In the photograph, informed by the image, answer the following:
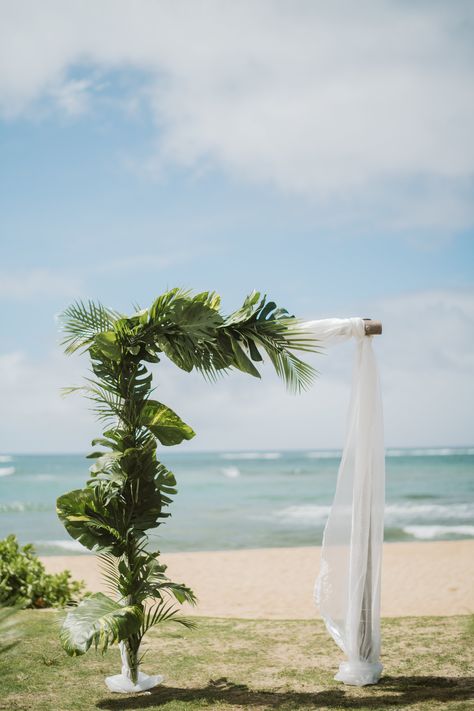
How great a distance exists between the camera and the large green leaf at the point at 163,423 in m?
5.09

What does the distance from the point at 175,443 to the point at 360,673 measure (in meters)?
2.03

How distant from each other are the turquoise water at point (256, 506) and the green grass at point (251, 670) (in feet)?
33.7

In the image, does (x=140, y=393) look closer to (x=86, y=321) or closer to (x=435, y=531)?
(x=86, y=321)

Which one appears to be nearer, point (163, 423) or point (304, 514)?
point (163, 423)

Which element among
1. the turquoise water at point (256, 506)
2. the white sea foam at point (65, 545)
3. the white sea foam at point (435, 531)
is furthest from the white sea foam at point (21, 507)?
Result: the white sea foam at point (435, 531)

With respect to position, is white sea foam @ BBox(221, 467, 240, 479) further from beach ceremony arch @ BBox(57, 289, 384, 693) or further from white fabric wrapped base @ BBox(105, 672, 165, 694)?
beach ceremony arch @ BBox(57, 289, 384, 693)

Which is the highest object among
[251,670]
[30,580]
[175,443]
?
[175,443]

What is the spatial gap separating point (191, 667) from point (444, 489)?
91.9 ft

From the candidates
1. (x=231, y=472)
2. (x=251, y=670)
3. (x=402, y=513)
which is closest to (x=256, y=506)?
(x=402, y=513)

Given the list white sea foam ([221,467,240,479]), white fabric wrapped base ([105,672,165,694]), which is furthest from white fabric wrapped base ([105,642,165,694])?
white sea foam ([221,467,240,479])

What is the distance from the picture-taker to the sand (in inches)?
371

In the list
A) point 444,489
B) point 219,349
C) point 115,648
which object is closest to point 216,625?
point 115,648

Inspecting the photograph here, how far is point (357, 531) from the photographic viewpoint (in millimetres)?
5047

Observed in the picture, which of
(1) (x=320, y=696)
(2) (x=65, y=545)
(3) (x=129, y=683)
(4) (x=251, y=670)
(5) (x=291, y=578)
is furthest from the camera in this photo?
(2) (x=65, y=545)
